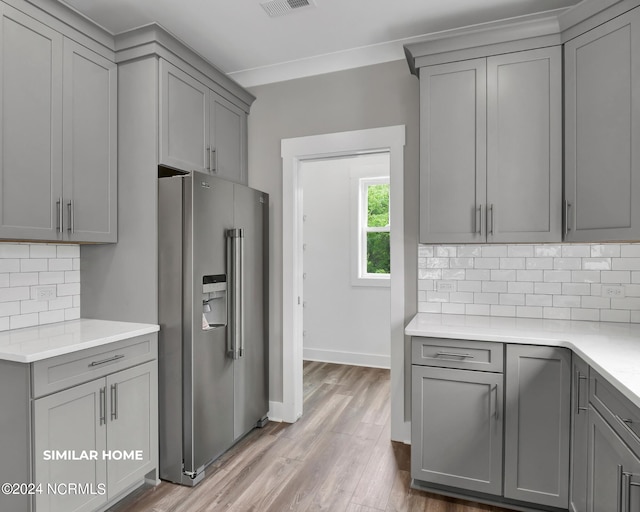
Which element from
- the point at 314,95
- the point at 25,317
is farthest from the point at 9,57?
the point at 314,95

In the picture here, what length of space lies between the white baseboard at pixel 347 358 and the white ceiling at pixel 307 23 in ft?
10.1

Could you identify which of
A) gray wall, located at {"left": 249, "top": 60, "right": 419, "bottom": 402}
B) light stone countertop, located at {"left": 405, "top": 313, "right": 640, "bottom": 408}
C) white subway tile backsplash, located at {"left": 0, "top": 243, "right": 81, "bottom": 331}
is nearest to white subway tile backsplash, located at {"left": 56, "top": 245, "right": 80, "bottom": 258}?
white subway tile backsplash, located at {"left": 0, "top": 243, "right": 81, "bottom": 331}

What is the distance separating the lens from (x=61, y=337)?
202 cm

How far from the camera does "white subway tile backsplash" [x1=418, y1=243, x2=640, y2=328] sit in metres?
2.42

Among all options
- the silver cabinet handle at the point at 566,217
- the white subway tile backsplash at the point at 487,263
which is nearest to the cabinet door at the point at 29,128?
the white subway tile backsplash at the point at 487,263

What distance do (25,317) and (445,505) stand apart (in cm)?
256

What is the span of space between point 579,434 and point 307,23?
274 centimetres

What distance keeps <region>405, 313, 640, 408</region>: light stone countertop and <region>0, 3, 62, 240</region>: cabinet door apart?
2010mm

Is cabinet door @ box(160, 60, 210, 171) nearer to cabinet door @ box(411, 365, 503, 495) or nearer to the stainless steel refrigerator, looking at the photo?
the stainless steel refrigerator

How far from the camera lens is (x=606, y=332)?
2.13 meters

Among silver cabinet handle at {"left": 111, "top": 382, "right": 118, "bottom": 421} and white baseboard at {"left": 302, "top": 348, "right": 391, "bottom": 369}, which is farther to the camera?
white baseboard at {"left": 302, "top": 348, "right": 391, "bottom": 369}

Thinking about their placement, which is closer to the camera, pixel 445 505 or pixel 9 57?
pixel 9 57

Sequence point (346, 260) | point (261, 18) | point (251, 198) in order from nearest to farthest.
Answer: point (261, 18) → point (251, 198) → point (346, 260)

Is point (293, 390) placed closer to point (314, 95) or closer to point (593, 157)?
point (314, 95)
